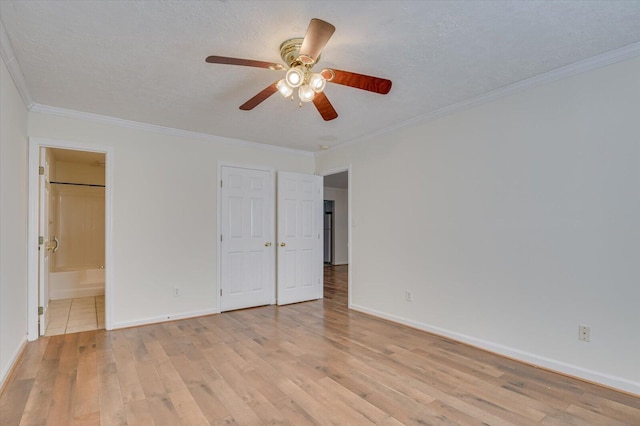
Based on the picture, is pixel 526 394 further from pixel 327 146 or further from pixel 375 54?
pixel 327 146

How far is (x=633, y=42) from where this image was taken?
2188 mm

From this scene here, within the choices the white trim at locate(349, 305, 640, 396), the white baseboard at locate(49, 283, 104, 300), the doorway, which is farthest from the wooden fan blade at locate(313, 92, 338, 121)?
the doorway

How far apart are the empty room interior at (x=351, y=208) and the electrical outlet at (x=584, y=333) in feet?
0.17

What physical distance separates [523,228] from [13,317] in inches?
176

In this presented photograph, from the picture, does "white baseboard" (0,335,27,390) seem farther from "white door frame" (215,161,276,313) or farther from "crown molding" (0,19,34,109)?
"crown molding" (0,19,34,109)

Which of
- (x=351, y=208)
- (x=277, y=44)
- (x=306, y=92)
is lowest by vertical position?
(x=351, y=208)

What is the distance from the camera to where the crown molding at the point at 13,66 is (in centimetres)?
209

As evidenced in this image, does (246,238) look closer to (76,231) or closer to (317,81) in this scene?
(317,81)

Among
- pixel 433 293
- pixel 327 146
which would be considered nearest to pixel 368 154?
pixel 327 146

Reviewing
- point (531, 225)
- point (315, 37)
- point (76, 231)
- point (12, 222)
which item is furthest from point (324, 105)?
point (76, 231)

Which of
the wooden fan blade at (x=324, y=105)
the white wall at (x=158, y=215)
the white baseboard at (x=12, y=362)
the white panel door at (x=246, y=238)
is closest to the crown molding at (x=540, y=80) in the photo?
the wooden fan blade at (x=324, y=105)

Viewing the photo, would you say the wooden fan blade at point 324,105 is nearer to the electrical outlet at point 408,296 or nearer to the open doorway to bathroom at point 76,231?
the electrical outlet at point 408,296

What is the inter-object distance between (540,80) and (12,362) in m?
4.98

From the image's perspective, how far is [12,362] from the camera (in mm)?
2619
